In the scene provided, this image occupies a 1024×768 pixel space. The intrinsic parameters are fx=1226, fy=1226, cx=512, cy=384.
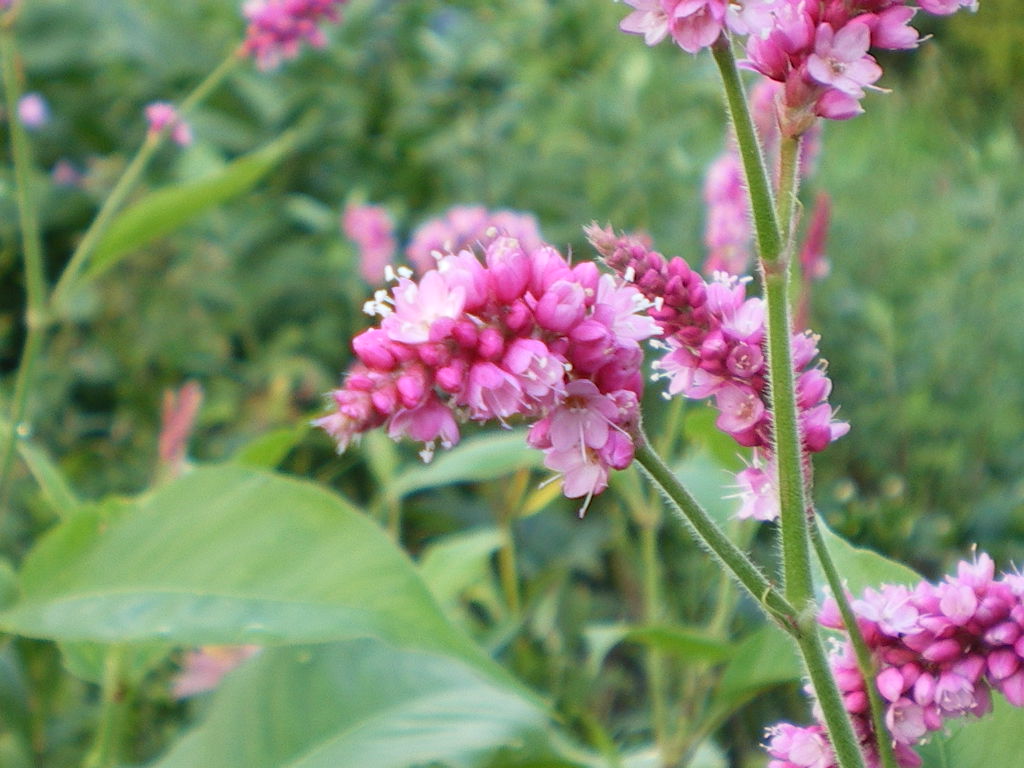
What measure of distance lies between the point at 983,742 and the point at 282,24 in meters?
1.51

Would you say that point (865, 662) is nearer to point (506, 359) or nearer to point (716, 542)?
point (716, 542)

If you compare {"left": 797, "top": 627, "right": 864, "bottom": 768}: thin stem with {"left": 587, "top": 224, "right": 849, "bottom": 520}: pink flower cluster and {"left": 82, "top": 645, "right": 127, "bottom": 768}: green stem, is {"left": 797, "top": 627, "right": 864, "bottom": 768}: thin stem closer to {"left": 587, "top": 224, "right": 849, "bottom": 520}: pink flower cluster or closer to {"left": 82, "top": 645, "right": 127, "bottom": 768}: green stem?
{"left": 587, "top": 224, "right": 849, "bottom": 520}: pink flower cluster

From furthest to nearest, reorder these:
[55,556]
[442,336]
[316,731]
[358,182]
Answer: [358,182]
[55,556]
[316,731]
[442,336]

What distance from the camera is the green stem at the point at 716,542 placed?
0.67 m

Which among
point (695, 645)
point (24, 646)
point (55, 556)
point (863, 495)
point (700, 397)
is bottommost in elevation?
point (863, 495)

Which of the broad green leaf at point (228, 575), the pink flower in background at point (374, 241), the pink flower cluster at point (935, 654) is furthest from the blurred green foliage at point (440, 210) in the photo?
the pink flower cluster at point (935, 654)

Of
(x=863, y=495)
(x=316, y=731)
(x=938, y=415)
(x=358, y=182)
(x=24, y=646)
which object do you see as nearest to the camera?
(x=316, y=731)

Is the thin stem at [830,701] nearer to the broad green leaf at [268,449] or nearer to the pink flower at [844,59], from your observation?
the pink flower at [844,59]

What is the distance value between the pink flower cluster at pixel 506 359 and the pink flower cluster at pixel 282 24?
4.47 feet

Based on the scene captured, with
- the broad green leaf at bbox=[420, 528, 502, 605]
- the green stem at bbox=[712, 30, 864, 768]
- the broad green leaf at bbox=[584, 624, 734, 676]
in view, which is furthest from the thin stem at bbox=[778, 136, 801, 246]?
the broad green leaf at bbox=[420, 528, 502, 605]

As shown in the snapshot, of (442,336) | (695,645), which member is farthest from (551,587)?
(442,336)

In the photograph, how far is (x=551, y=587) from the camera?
2.20m

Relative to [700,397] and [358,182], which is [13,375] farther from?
[700,397]

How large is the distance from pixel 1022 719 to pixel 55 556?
962 mm
